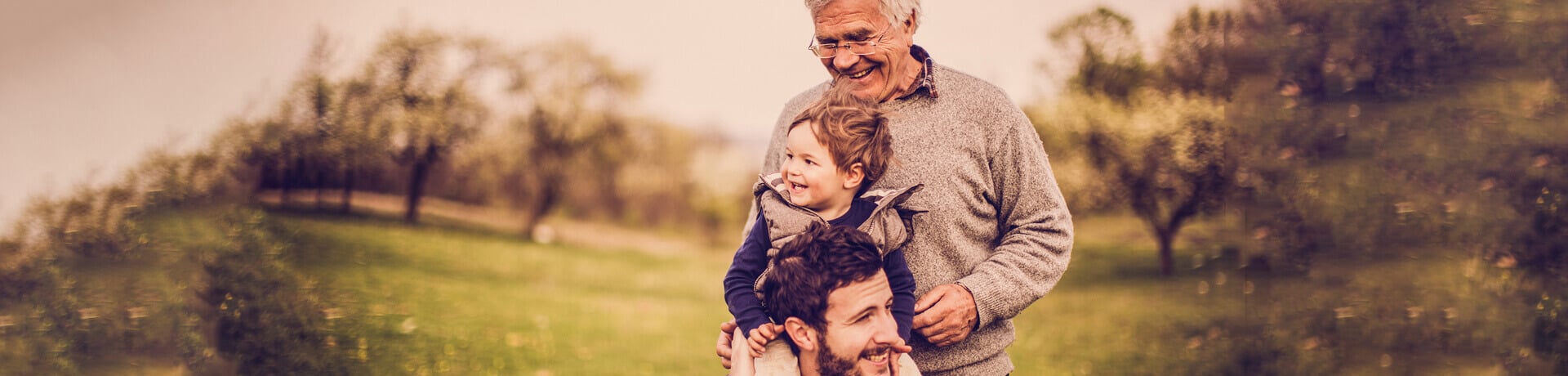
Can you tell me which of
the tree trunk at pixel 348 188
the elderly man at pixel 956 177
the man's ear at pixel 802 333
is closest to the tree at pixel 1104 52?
the tree trunk at pixel 348 188

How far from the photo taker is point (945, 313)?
216cm

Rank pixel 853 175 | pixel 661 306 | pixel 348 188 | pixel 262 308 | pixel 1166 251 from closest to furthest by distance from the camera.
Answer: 1. pixel 853 175
2. pixel 262 308
3. pixel 348 188
4. pixel 1166 251
5. pixel 661 306

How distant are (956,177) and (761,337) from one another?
2.18ft

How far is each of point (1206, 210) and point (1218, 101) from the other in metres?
0.92

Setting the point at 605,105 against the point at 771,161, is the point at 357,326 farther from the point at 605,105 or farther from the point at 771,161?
the point at 771,161

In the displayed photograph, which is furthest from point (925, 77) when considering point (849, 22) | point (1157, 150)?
point (1157, 150)

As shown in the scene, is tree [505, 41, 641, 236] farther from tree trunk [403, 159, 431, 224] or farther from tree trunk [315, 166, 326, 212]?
tree trunk [315, 166, 326, 212]

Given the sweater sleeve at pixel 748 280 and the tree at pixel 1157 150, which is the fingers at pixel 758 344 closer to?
the sweater sleeve at pixel 748 280

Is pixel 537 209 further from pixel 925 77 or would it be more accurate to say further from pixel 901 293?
pixel 901 293

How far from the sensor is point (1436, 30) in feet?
19.2

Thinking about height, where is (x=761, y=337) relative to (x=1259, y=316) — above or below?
above

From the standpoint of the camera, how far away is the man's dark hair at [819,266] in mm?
1883

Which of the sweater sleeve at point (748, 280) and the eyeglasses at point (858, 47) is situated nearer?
the sweater sleeve at point (748, 280)

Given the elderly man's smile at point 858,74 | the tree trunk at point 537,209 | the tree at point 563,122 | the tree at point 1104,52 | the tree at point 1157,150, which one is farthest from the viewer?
the tree trunk at point 537,209
